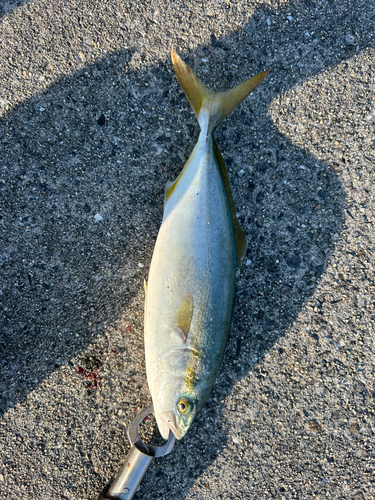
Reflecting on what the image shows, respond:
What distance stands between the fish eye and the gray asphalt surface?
1.51ft

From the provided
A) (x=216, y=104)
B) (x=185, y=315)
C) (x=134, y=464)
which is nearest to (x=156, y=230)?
(x=185, y=315)

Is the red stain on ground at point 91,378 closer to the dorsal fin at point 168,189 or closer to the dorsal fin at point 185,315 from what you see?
the dorsal fin at point 185,315

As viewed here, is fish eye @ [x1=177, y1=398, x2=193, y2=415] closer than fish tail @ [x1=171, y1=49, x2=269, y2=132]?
Yes

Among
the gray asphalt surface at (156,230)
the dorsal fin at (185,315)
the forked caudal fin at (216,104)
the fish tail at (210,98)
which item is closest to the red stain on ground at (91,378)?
the gray asphalt surface at (156,230)

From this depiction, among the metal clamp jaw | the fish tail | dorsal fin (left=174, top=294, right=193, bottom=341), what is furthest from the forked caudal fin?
the metal clamp jaw

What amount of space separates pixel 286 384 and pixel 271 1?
2.75 metres

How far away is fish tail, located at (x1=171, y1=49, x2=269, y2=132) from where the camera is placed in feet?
6.73

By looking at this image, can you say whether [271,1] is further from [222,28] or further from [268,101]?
[268,101]

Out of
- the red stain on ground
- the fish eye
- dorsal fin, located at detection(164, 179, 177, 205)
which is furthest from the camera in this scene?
the red stain on ground

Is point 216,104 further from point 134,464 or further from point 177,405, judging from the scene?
point 134,464

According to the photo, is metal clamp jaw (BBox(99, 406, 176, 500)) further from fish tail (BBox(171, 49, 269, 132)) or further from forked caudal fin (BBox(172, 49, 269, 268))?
fish tail (BBox(171, 49, 269, 132))

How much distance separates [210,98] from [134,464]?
2307 mm

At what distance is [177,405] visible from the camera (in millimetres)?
1837

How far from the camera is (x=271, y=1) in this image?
7.78 feet
